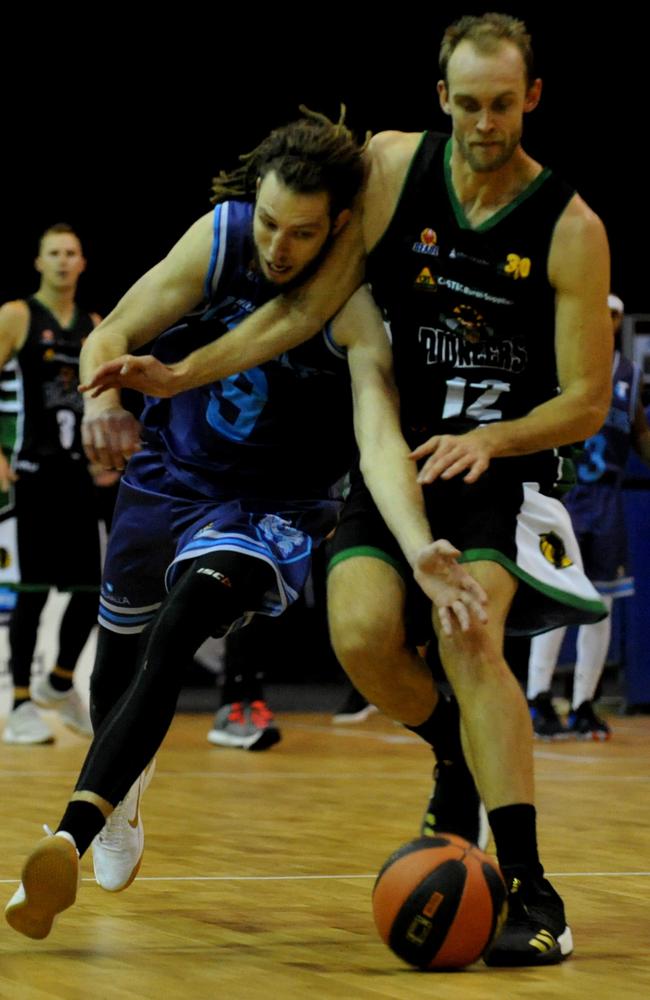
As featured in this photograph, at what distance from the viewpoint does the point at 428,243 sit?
11.1 feet

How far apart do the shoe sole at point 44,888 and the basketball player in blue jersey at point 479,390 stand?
775 millimetres

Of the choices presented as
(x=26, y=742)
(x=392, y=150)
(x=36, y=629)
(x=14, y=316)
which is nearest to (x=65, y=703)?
(x=26, y=742)

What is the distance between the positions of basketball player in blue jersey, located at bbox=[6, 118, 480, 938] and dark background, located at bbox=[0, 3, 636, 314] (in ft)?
21.1

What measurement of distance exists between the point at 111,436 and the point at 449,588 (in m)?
0.71

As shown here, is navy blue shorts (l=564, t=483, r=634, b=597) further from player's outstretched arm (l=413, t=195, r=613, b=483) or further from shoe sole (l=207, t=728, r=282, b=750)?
player's outstretched arm (l=413, t=195, r=613, b=483)

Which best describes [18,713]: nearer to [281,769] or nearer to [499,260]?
[281,769]

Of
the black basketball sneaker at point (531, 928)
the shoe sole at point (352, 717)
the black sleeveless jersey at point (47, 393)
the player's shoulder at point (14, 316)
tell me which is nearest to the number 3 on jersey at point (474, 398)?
the black basketball sneaker at point (531, 928)

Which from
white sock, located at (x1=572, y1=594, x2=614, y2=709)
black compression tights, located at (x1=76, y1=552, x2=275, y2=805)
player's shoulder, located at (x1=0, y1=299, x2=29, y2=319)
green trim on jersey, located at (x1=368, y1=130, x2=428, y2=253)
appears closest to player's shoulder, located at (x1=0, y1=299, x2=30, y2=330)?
player's shoulder, located at (x1=0, y1=299, x2=29, y2=319)

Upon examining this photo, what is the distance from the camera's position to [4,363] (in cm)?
703

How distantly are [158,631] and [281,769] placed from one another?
308 cm

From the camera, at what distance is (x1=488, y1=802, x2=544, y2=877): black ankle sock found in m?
2.94

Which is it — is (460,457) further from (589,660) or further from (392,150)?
(589,660)

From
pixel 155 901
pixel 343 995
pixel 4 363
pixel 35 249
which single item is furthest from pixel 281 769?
pixel 35 249

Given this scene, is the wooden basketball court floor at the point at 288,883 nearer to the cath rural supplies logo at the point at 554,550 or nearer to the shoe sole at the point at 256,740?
the shoe sole at the point at 256,740
